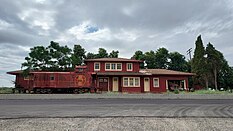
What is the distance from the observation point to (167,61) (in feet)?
175

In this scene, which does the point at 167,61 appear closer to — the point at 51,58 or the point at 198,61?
the point at 198,61

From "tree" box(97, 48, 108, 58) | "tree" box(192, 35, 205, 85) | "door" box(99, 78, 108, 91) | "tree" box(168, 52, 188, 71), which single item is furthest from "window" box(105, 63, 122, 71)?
"tree" box(168, 52, 188, 71)

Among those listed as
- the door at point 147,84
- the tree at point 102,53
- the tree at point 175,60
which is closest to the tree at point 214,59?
the tree at point 175,60

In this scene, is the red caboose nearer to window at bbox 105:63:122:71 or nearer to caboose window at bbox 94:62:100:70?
caboose window at bbox 94:62:100:70

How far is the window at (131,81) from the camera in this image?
2697 cm

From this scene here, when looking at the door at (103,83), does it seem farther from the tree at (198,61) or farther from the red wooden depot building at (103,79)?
the tree at (198,61)

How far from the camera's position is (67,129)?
5.81m

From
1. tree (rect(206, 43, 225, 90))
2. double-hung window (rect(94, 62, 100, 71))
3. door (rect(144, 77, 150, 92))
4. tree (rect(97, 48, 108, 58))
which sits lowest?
door (rect(144, 77, 150, 92))

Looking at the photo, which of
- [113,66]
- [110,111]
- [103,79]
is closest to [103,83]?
[103,79]

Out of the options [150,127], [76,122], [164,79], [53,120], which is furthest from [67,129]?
[164,79]

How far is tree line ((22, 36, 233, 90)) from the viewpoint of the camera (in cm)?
2766

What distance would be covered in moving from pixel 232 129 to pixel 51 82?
68.6ft

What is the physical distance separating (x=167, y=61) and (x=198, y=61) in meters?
16.7

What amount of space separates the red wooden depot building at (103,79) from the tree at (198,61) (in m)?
7.27
